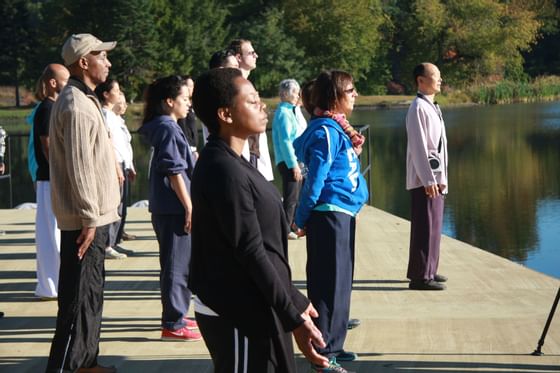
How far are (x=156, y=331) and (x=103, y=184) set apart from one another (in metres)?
1.48

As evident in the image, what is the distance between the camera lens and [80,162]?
4516 mm

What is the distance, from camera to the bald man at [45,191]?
6457 mm

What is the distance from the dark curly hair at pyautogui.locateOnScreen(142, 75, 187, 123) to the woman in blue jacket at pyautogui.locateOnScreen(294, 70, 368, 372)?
0.96 m

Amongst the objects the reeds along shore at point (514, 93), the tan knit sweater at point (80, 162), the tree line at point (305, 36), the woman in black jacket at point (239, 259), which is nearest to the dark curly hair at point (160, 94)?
the tan knit sweater at point (80, 162)

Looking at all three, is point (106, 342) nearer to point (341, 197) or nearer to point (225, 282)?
point (341, 197)

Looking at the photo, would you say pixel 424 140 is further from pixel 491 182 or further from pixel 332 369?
pixel 491 182

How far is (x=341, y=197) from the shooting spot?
5066 mm

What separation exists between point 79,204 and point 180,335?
A: 1311 mm

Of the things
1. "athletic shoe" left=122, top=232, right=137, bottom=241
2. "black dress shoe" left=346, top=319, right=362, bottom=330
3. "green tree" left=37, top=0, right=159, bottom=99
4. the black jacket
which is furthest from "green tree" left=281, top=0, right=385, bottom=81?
the black jacket

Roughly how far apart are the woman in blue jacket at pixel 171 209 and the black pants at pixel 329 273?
0.79 metres

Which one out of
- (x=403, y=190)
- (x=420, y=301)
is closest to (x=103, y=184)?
(x=420, y=301)

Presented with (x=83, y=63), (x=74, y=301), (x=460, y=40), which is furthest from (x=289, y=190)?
(x=460, y=40)

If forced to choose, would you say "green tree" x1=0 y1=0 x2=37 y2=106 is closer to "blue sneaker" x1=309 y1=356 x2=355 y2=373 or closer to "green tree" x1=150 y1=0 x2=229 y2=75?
"green tree" x1=150 y1=0 x2=229 y2=75

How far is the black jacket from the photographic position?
3.25 metres
